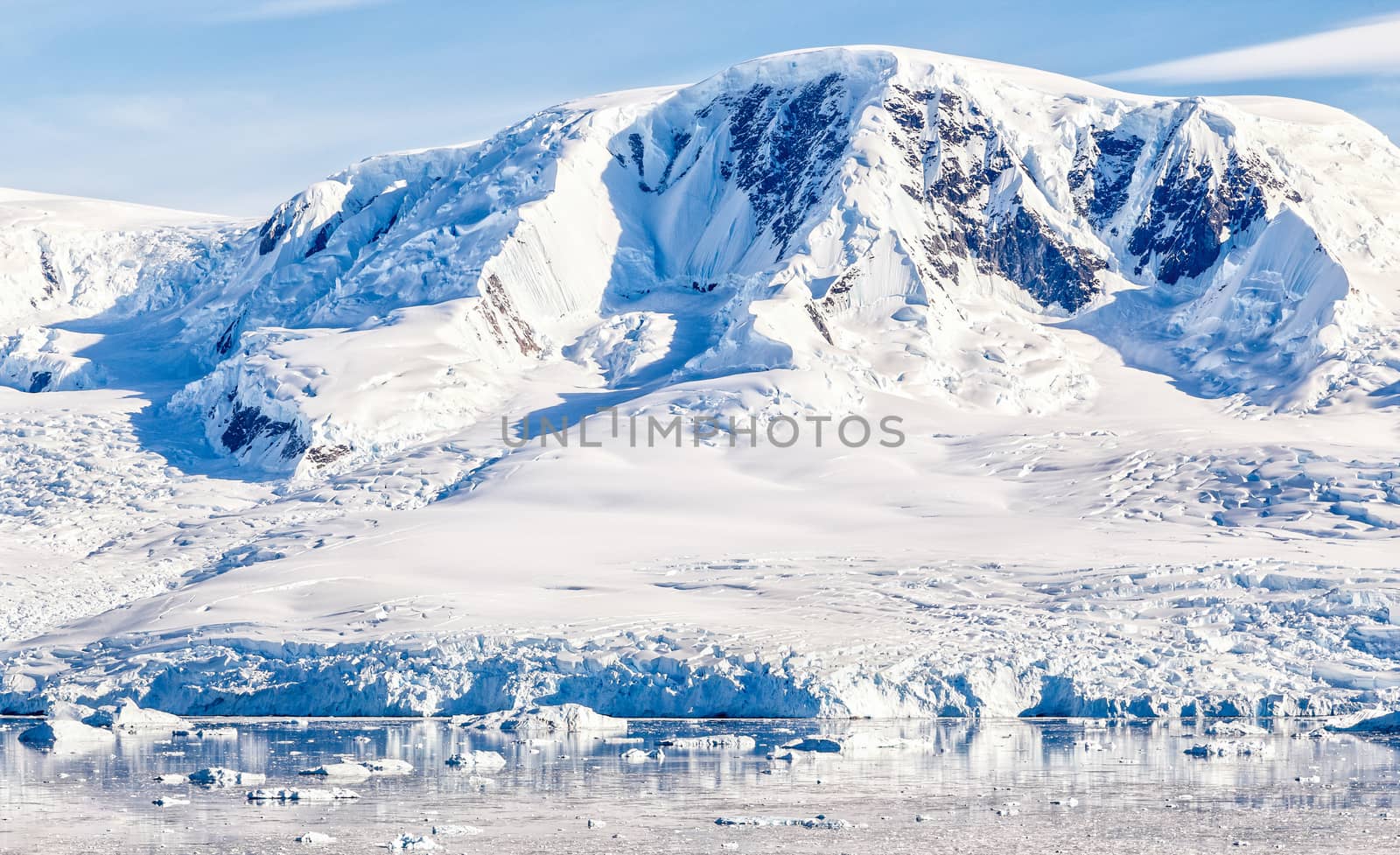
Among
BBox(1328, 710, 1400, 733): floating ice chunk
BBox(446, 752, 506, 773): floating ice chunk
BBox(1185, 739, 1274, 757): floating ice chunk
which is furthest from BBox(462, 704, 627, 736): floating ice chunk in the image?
BBox(1328, 710, 1400, 733): floating ice chunk

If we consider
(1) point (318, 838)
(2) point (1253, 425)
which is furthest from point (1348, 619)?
(1) point (318, 838)

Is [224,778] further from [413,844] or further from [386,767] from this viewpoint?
[413,844]

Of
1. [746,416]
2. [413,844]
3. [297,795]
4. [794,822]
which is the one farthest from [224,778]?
[746,416]

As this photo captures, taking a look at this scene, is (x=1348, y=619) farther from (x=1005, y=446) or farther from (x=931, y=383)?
(x=931, y=383)

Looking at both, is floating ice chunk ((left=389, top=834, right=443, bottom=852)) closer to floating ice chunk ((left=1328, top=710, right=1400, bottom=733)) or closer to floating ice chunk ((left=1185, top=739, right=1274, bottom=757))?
floating ice chunk ((left=1185, top=739, right=1274, bottom=757))

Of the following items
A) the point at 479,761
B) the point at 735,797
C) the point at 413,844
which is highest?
the point at 479,761
